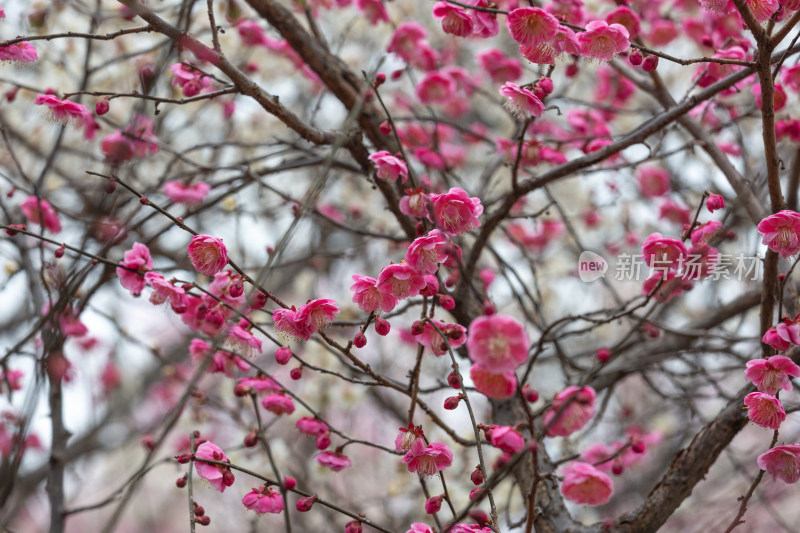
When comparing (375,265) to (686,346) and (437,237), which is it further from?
(437,237)

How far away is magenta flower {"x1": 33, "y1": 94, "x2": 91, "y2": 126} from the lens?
6.07 ft

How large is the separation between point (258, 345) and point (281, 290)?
320cm

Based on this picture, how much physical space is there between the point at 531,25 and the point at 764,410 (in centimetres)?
106

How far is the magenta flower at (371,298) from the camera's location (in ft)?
5.25

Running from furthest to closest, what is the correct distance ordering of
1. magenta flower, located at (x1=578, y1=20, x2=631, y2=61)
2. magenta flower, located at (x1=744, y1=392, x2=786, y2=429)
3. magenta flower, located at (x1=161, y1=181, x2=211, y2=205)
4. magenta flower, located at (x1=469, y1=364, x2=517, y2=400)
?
magenta flower, located at (x1=161, y1=181, x2=211, y2=205), magenta flower, located at (x1=578, y1=20, x2=631, y2=61), magenta flower, located at (x1=744, y1=392, x2=786, y2=429), magenta flower, located at (x1=469, y1=364, x2=517, y2=400)

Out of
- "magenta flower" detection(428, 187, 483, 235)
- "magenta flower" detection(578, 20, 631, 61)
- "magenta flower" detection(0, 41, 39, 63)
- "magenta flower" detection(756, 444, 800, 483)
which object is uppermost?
"magenta flower" detection(0, 41, 39, 63)

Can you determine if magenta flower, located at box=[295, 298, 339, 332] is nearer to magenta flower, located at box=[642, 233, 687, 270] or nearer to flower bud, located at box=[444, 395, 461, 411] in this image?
flower bud, located at box=[444, 395, 461, 411]

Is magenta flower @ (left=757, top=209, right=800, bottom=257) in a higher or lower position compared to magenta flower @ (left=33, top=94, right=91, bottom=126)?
lower

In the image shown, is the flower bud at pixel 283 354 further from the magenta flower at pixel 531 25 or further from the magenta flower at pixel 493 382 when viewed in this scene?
the magenta flower at pixel 531 25

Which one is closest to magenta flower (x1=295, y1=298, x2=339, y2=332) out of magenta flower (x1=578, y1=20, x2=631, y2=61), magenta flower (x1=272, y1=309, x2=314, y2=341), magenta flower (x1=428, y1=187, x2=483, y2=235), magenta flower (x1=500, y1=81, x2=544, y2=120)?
magenta flower (x1=272, y1=309, x2=314, y2=341)

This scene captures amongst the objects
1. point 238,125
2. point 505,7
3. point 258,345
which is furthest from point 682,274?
point 238,125

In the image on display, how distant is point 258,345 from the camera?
6.21 feet

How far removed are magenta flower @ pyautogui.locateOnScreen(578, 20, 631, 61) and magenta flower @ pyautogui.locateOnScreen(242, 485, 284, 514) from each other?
1.32m

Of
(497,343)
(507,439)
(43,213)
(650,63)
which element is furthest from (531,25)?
(43,213)
